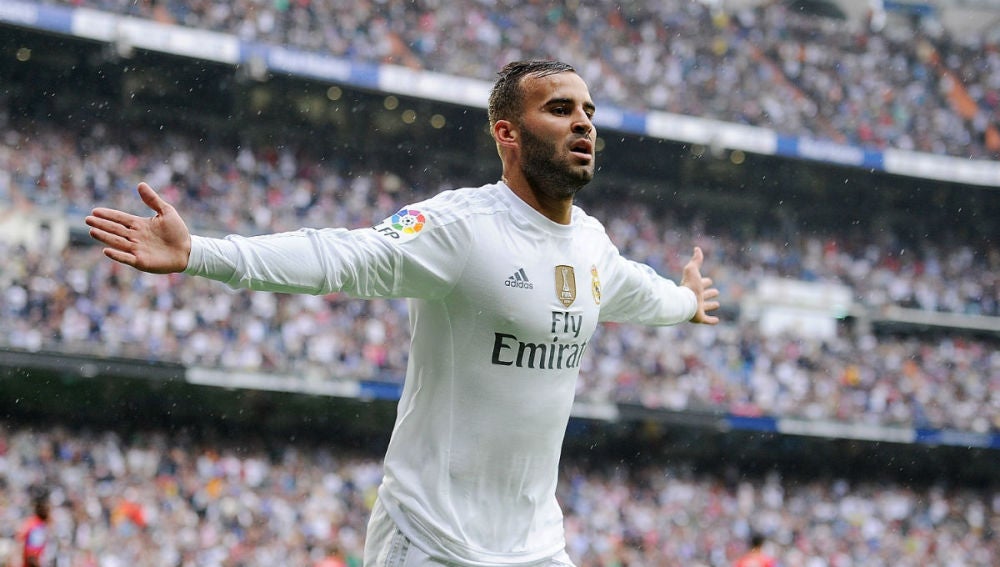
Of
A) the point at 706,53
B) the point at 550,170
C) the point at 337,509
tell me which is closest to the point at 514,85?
the point at 550,170

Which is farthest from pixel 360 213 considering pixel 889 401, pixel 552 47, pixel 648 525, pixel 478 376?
pixel 478 376

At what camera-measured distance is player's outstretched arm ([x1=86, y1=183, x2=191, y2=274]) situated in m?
2.80

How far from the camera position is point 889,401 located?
2133 cm

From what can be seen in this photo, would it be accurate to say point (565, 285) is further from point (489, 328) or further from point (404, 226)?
point (404, 226)

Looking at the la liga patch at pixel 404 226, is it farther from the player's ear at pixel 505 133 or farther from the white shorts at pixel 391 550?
the white shorts at pixel 391 550

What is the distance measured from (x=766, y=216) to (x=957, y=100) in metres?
5.38

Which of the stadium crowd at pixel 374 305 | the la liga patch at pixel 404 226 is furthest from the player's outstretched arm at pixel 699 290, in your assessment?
the stadium crowd at pixel 374 305

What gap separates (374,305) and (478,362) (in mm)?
15752

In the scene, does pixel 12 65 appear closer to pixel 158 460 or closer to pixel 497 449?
pixel 158 460

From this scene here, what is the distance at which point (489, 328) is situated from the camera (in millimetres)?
3229

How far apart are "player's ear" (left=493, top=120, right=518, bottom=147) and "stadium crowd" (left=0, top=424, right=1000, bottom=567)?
1141 cm

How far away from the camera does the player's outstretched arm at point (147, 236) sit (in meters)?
2.80

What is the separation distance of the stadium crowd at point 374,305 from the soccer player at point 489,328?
14475 mm

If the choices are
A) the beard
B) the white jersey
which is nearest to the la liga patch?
the white jersey
